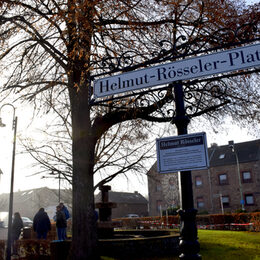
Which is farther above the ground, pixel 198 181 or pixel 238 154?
pixel 238 154

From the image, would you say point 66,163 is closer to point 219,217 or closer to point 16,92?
point 16,92

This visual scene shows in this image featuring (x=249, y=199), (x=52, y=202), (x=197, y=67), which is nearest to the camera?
(x=197, y=67)

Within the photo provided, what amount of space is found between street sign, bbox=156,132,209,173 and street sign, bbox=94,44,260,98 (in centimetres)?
96

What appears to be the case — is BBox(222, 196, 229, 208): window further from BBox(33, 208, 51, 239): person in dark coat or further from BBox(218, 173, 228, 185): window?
BBox(33, 208, 51, 239): person in dark coat

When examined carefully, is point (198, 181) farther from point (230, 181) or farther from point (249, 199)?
point (249, 199)

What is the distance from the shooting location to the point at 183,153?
3.52 m

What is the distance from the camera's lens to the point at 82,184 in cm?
830

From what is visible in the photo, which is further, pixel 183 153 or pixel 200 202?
pixel 200 202

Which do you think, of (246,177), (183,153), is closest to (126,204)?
(246,177)

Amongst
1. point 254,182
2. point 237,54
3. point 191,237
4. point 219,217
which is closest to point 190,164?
point 191,237

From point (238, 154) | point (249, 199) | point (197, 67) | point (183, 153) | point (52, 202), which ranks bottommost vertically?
point (249, 199)

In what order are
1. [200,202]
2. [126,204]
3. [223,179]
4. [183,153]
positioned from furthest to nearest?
[126,204] → [200,202] → [223,179] → [183,153]

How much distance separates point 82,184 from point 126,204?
58.3 meters

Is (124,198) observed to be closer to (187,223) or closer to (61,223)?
(61,223)
